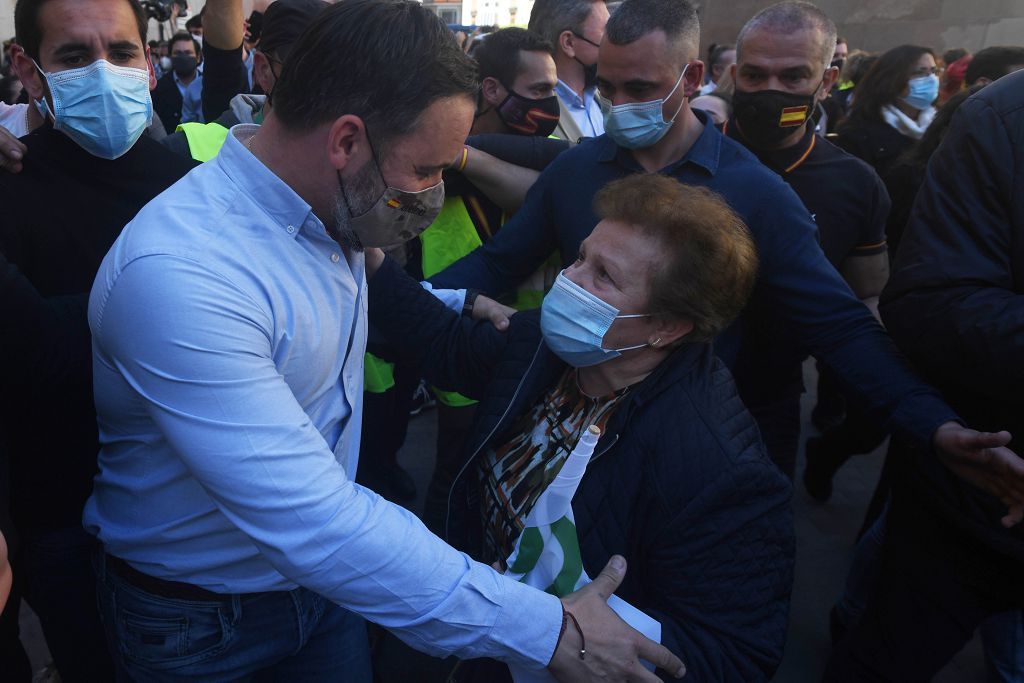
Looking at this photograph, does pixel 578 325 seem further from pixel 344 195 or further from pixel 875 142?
pixel 875 142

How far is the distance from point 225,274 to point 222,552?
578mm

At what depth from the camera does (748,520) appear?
1.53 meters

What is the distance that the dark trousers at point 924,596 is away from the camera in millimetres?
1827

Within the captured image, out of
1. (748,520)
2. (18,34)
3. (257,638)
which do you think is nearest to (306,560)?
(257,638)

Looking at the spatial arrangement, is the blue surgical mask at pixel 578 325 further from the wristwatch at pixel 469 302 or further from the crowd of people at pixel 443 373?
the wristwatch at pixel 469 302

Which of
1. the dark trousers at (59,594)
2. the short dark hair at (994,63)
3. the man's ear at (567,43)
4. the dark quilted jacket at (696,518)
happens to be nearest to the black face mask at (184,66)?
the man's ear at (567,43)

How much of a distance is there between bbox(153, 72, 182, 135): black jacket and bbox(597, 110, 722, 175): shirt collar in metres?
4.83

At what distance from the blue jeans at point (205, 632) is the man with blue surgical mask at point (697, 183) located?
1224 millimetres

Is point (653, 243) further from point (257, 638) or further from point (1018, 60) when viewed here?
point (1018, 60)

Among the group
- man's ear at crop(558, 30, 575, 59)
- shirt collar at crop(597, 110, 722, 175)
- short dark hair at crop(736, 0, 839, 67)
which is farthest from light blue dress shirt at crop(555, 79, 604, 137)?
shirt collar at crop(597, 110, 722, 175)

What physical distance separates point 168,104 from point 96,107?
15.6ft

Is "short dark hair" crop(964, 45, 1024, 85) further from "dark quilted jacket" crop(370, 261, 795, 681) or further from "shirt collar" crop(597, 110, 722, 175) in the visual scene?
"dark quilted jacket" crop(370, 261, 795, 681)

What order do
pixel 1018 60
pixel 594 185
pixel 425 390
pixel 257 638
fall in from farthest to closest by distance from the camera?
1. pixel 425 390
2. pixel 1018 60
3. pixel 594 185
4. pixel 257 638

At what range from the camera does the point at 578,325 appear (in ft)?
5.61
